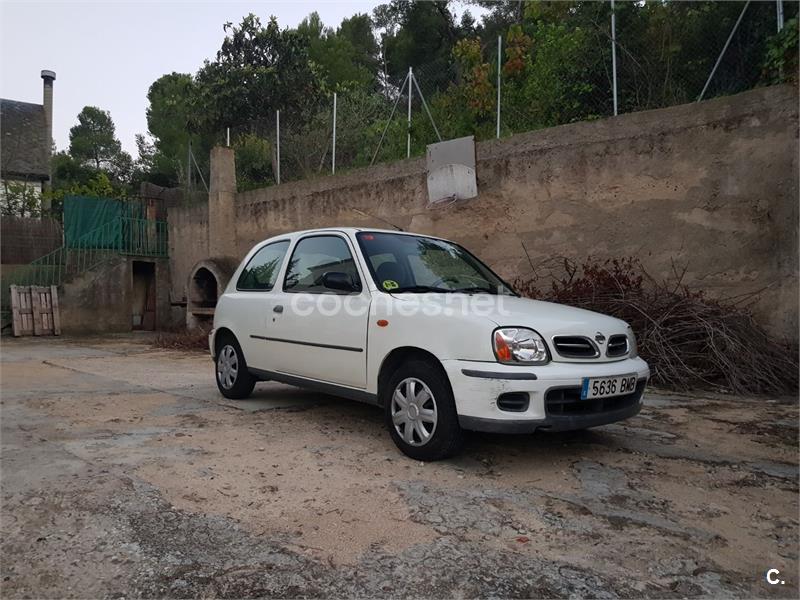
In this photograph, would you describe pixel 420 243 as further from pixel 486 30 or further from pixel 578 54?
pixel 486 30

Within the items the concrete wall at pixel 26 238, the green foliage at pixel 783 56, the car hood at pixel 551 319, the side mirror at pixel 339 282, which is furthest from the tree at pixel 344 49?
the car hood at pixel 551 319

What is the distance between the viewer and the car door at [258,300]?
4.86 metres

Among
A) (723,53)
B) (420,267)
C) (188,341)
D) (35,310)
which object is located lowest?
(188,341)

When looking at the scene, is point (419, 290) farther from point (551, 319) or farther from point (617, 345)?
point (617, 345)

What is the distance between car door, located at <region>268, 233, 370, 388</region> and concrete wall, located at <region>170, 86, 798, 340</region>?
4.17 m

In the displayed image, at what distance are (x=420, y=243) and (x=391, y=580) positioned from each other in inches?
113

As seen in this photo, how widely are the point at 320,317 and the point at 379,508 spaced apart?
180 centimetres

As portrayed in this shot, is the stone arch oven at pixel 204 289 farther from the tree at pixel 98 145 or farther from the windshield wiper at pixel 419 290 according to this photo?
the tree at pixel 98 145

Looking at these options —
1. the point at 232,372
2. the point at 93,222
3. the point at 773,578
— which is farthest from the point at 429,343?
the point at 93,222

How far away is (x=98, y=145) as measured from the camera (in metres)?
45.7

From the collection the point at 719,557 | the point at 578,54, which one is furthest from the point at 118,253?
the point at 719,557

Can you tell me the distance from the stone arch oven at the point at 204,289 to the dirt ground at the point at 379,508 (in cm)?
731

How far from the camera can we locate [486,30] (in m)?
21.2

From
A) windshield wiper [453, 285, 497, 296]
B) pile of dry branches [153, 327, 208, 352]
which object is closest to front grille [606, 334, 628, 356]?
windshield wiper [453, 285, 497, 296]
